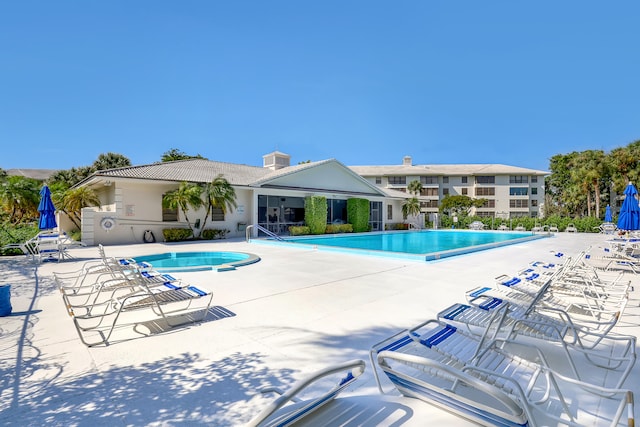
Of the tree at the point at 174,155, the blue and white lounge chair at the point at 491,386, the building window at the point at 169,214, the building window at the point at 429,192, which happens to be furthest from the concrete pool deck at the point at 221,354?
the building window at the point at 429,192

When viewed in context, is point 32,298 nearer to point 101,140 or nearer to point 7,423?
point 7,423

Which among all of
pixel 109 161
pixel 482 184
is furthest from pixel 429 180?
pixel 109 161

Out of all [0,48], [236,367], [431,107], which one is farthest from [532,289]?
[431,107]

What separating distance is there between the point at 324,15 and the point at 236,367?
64.6 feet

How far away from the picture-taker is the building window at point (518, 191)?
181 feet

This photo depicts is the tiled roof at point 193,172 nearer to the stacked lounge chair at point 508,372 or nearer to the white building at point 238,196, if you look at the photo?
the white building at point 238,196

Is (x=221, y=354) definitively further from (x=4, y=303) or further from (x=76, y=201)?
(x=76, y=201)

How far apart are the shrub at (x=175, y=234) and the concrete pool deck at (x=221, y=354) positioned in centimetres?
1087

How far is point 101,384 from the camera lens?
3.39m

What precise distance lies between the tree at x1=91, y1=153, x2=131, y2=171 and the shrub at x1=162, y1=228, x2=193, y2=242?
26.1 m

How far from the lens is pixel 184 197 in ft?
60.3

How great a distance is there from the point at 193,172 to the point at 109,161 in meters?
24.5

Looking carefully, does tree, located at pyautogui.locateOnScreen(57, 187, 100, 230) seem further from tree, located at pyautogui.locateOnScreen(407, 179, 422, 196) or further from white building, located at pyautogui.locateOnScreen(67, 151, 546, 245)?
tree, located at pyautogui.locateOnScreen(407, 179, 422, 196)

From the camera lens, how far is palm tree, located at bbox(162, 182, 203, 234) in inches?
725
